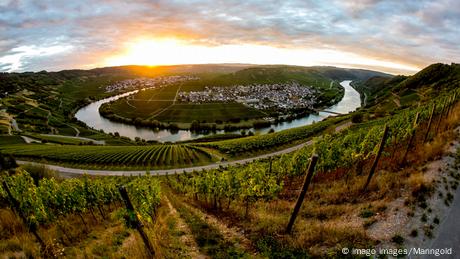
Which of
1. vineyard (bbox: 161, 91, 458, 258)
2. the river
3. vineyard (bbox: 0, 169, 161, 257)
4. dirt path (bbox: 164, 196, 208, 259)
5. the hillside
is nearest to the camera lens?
the hillside

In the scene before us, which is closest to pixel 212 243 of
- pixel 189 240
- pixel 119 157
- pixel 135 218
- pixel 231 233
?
pixel 189 240

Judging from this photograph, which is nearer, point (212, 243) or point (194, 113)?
point (212, 243)

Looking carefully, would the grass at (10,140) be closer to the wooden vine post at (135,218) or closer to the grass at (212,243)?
the grass at (212,243)

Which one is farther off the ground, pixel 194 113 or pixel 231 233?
pixel 231 233

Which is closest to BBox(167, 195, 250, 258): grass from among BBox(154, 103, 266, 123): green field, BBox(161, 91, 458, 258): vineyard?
BBox(161, 91, 458, 258): vineyard

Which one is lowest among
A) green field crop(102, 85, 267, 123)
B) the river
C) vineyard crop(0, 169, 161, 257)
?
the river

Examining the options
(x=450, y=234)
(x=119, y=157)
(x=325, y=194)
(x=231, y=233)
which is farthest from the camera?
(x=119, y=157)

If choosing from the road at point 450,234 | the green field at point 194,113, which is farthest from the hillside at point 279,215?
the green field at point 194,113

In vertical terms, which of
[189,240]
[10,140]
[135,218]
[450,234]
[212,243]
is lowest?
[10,140]

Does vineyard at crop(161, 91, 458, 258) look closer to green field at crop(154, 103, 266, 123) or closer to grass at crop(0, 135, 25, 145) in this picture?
grass at crop(0, 135, 25, 145)

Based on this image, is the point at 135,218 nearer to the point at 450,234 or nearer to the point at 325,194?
the point at 325,194

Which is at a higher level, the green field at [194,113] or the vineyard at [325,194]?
the vineyard at [325,194]
